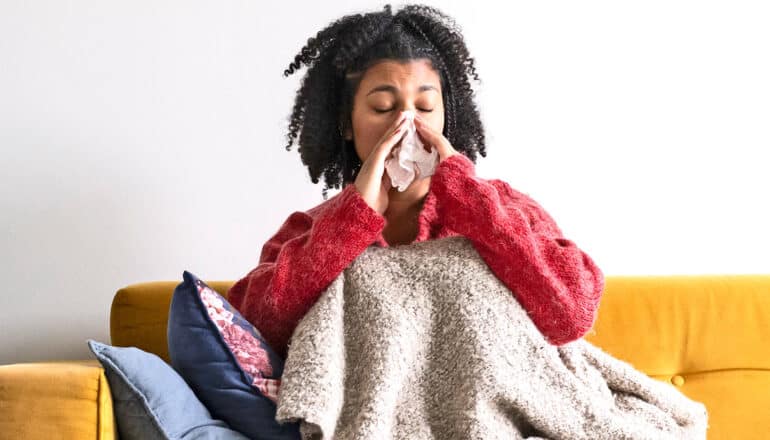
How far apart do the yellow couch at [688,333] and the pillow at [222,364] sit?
48cm

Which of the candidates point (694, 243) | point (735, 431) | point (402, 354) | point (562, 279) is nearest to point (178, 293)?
point (402, 354)

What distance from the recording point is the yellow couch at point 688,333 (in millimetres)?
1773

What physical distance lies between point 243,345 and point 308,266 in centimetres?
17

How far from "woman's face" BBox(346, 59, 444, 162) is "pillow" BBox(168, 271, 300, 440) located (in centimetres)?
44

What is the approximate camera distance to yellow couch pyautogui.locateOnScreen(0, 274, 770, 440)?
1.77m

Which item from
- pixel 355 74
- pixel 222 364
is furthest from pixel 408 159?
pixel 222 364

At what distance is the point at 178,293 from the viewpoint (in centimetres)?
133

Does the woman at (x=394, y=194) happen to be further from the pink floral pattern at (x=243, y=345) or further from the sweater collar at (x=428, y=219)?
the pink floral pattern at (x=243, y=345)

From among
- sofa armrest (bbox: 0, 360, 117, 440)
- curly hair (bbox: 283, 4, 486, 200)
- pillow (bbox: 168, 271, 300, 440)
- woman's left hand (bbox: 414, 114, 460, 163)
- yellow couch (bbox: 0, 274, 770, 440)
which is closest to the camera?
sofa armrest (bbox: 0, 360, 117, 440)

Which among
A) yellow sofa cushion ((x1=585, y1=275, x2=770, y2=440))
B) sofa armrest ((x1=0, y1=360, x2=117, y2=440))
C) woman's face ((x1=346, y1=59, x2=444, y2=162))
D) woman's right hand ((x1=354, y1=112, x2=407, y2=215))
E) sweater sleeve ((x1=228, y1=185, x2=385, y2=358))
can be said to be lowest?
yellow sofa cushion ((x1=585, y1=275, x2=770, y2=440))

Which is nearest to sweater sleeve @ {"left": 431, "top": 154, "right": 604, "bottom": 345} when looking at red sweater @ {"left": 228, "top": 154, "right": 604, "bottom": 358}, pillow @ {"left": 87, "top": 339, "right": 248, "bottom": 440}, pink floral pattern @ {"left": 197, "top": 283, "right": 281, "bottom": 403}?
red sweater @ {"left": 228, "top": 154, "right": 604, "bottom": 358}

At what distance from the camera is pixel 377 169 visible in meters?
1.51

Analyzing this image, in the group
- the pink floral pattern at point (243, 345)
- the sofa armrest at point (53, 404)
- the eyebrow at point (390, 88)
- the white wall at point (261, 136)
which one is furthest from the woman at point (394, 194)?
the sofa armrest at point (53, 404)

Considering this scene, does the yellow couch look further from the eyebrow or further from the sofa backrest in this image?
the eyebrow
